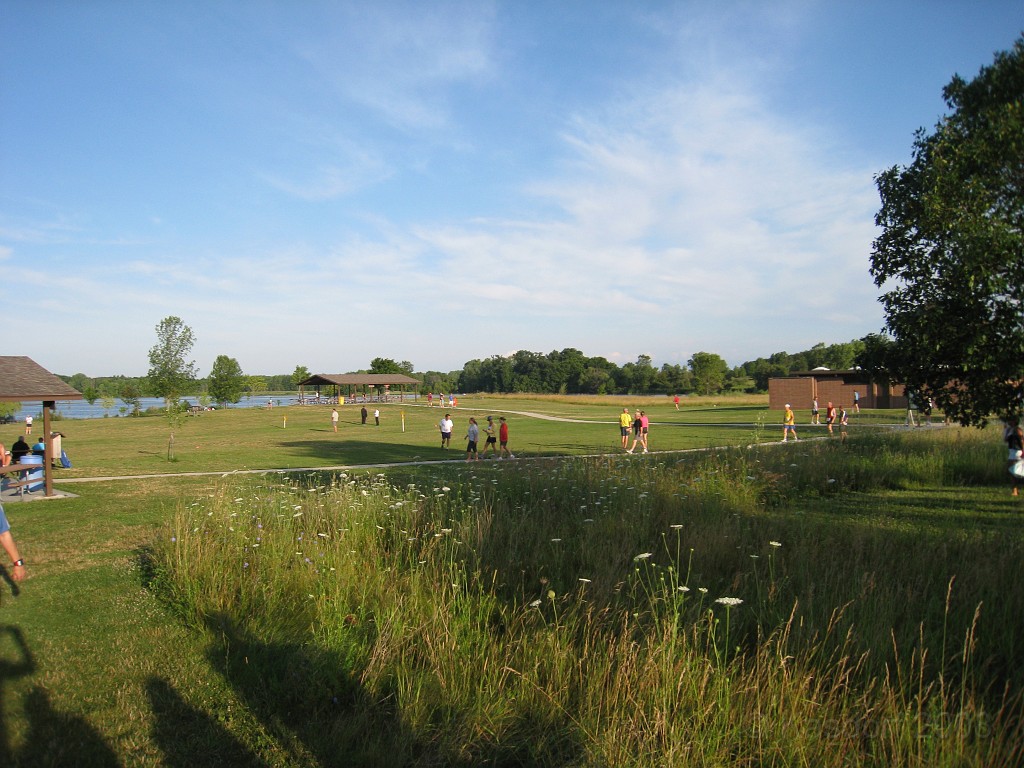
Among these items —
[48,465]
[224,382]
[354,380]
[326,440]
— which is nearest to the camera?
[48,465]

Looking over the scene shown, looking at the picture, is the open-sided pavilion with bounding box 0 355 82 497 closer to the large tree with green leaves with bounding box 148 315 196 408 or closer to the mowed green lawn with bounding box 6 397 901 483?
the mowed green lawn with bounding box 6 397 901 483

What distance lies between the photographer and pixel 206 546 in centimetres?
708

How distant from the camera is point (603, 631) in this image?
16.5 feet

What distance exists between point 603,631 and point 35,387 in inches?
553

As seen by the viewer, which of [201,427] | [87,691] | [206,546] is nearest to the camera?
[87,691]

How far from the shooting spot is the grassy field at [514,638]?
376 cm

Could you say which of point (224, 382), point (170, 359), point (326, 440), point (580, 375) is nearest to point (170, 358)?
point (170, 359)

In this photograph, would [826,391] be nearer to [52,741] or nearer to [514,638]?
[514,638]

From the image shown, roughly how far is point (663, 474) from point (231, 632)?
7.97 metres

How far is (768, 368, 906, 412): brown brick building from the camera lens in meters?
52.6

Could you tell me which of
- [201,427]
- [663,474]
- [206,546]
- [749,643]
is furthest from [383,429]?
[749,643]

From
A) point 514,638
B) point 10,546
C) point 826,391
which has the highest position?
point 826,391

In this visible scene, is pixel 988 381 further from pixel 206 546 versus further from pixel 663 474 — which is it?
pixel 206 546

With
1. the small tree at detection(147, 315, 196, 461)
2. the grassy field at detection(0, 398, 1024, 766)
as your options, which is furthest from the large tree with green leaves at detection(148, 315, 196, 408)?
the grassy field at detection(0, 398, 1024, 766)
